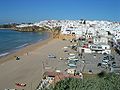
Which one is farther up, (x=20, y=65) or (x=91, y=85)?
(x=91, y=85)

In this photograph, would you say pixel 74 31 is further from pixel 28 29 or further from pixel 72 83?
pixel 72 83

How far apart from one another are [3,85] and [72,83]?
11.2 metres

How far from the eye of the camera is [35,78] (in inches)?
755

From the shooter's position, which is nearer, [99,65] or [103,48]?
[99,65]

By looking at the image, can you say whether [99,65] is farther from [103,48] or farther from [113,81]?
[113,81]

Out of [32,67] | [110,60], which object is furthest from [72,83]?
[110,60]

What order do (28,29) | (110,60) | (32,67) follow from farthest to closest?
(28,29)
(110,60)
(32,67)

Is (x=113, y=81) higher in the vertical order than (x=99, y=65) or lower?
higher

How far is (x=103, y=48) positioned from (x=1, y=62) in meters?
13.1

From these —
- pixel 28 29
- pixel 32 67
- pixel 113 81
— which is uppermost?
pixel 113 81

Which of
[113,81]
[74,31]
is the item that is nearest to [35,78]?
[113,81]

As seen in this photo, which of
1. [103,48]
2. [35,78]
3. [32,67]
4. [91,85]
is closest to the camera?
[91,85]

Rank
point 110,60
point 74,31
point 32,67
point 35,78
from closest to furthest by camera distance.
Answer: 1. point 35,78
2. point 32,67
3. point 110,60
4. point 74,31

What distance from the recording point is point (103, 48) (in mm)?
34875
